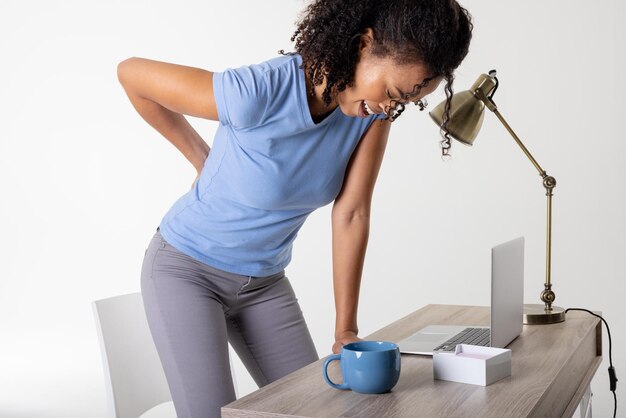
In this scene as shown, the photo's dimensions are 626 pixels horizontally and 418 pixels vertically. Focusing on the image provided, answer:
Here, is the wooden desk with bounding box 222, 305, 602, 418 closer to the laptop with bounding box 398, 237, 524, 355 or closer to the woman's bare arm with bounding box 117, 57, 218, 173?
the laptop with bounding box 398, 237, 524, 355

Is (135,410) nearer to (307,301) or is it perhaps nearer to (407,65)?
(407,65)

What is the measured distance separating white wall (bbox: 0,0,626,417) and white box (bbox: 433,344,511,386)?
2.10 metres

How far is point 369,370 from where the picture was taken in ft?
3.98

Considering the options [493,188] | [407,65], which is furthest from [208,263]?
[493,188]

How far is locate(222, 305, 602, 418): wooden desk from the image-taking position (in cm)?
117

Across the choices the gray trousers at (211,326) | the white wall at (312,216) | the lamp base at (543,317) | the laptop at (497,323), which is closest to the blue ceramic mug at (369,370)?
the laptop at (497,323)

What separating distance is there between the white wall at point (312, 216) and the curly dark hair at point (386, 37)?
2.27 meters

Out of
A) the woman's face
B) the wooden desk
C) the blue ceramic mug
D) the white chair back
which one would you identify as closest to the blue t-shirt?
the woman's face

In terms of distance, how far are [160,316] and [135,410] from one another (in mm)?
293

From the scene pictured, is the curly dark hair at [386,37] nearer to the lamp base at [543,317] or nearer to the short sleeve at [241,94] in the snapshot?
the short sleeve at [241,94]

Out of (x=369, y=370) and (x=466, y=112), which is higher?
(x=466, y=112)

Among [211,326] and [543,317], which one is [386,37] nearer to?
[211,326]

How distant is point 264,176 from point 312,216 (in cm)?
262

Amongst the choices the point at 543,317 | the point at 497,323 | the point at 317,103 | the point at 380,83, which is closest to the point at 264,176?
the point at 317,103
